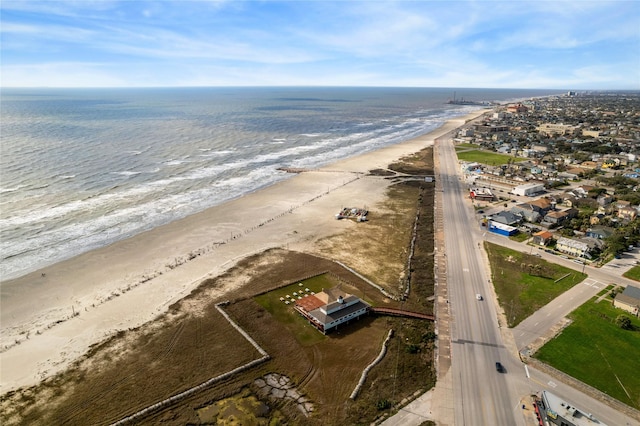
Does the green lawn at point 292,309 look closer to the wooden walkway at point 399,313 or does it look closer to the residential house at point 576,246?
the wooden walkway at point 399,313

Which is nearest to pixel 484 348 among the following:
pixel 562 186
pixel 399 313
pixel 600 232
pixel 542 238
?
pixel 399 313

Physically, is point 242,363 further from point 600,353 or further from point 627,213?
point 627,213

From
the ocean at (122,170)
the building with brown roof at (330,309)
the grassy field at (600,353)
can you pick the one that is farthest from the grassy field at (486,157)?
the building with brown roof at (330,309)

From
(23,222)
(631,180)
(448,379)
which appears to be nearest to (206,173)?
(23,222)

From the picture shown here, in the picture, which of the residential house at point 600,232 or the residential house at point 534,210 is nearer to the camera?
the residential house at point 600,232

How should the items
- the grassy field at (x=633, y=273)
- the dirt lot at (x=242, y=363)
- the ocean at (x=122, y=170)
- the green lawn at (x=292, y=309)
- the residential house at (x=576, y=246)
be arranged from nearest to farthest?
1. the dirt lot at (x=242, y=363)
2. the green lawn at (x=292, y=309)
3. the grassy field at (x=633, y=273)
4. the residential house at (x=576, y=246)
5. the ocean at (x=122, y=170)

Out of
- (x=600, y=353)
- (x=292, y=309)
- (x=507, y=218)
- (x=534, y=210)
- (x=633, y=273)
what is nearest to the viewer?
(x=600, y=353)
